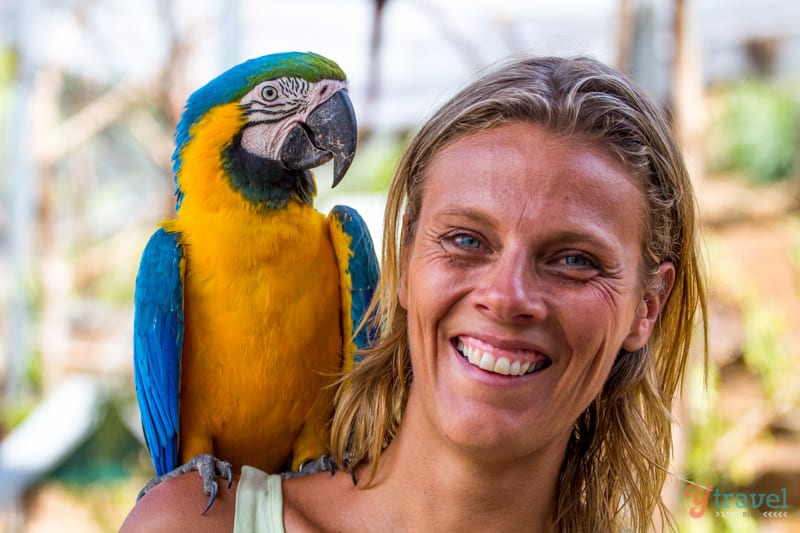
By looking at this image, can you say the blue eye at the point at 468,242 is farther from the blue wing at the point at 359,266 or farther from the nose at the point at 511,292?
the blue wing at the point at 359,266

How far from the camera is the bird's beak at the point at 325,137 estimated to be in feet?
6.21

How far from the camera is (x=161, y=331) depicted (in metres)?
1.81

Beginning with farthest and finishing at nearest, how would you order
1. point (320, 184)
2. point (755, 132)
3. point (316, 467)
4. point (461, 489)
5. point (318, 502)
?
point (755, 132) → point (320, 184) → point (316, 467) → point (318, 502) → point (461, 489)

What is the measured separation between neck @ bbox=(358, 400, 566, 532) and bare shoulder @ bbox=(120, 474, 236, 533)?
0.89 feet

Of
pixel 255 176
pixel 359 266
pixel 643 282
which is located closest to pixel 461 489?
pixel 643 282

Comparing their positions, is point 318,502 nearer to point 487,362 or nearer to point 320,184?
point 487,362

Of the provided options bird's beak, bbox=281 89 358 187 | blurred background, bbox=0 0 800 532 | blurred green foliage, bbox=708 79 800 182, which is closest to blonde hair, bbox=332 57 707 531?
bird's beak, bbox=281 89 358 187

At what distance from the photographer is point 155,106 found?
250 inches

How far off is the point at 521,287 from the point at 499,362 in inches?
4.7

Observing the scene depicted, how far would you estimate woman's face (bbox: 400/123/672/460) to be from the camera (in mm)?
1229

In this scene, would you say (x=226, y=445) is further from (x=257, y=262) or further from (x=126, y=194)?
(x=126, y=194)

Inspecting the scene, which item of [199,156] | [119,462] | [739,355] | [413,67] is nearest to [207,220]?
[199,156]

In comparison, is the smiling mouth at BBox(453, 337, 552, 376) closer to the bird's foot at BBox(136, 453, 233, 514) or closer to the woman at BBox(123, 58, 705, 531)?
the woman at BBox(123, 58, 705, 531)

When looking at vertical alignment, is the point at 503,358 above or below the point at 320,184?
below
